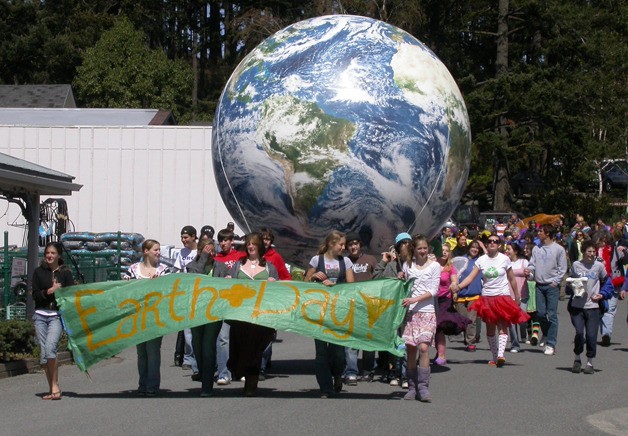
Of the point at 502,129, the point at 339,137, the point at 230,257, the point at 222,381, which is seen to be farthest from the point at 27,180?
the point at 502,129

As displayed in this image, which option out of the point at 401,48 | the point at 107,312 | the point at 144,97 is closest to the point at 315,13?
the point at 144,97

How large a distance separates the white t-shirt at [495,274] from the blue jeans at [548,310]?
1.69 m

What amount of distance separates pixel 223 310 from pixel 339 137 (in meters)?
2.85

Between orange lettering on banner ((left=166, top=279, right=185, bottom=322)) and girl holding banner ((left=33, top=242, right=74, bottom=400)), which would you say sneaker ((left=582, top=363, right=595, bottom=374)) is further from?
girl holding banner ((left=33, top=242, right=74, bottom=400))

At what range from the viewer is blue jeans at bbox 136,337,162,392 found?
1127 cm

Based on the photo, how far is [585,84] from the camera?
43531 millimetres

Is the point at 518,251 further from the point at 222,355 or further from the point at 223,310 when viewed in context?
the point at 223,310

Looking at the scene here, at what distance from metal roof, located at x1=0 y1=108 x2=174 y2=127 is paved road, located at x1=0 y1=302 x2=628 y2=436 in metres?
26.2

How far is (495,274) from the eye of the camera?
1447cm

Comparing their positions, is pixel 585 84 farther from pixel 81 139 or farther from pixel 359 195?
pixel 359 195

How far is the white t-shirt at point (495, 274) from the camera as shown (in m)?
14.5

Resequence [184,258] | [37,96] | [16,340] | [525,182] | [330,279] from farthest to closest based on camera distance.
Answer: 1. [525,182]
2. [37,96]
3. [16,340]
4. [184,258]
5. [330,279]

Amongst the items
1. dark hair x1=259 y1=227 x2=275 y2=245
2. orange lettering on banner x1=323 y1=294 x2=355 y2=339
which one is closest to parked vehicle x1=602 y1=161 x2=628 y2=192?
dark hair x1=259 y1=227 x2=275 y2=245

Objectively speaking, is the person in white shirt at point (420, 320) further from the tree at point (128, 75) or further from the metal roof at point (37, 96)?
the tree at point (128, 75)
